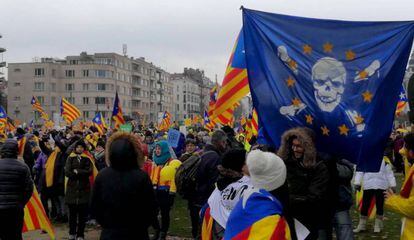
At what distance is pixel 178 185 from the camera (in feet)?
26.7

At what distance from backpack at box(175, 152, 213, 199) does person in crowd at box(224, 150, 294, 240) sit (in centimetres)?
415

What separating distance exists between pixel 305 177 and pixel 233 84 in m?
4.00

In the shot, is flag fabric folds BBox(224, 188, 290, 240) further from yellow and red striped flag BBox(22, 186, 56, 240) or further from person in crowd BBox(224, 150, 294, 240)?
yellow and red striped flag BBox(22, 186, 56, 240)

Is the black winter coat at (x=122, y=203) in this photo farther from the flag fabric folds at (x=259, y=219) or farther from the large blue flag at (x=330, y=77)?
the large blue flag at (x=330, y=77)

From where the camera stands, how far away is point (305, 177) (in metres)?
5.20

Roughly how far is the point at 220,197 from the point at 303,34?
194cm

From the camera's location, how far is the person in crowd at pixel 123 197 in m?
4.73

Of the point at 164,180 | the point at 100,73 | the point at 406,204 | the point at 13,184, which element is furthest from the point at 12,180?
the point at 100,73

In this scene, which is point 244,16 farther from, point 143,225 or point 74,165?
point 74,165

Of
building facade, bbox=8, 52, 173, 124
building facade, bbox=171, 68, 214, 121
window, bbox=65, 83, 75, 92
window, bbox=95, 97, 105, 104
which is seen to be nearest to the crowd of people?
building facade, bbox=8, 52, 173, 124

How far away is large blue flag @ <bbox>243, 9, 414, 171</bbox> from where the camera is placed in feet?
17.0

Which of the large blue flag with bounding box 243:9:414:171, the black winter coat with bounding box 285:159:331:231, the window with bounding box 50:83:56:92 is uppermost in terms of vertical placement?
the window with bounding box 50:83:56:92

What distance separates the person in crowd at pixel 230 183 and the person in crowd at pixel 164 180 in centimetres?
412

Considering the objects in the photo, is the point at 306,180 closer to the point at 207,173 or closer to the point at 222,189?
the point at 222,189
